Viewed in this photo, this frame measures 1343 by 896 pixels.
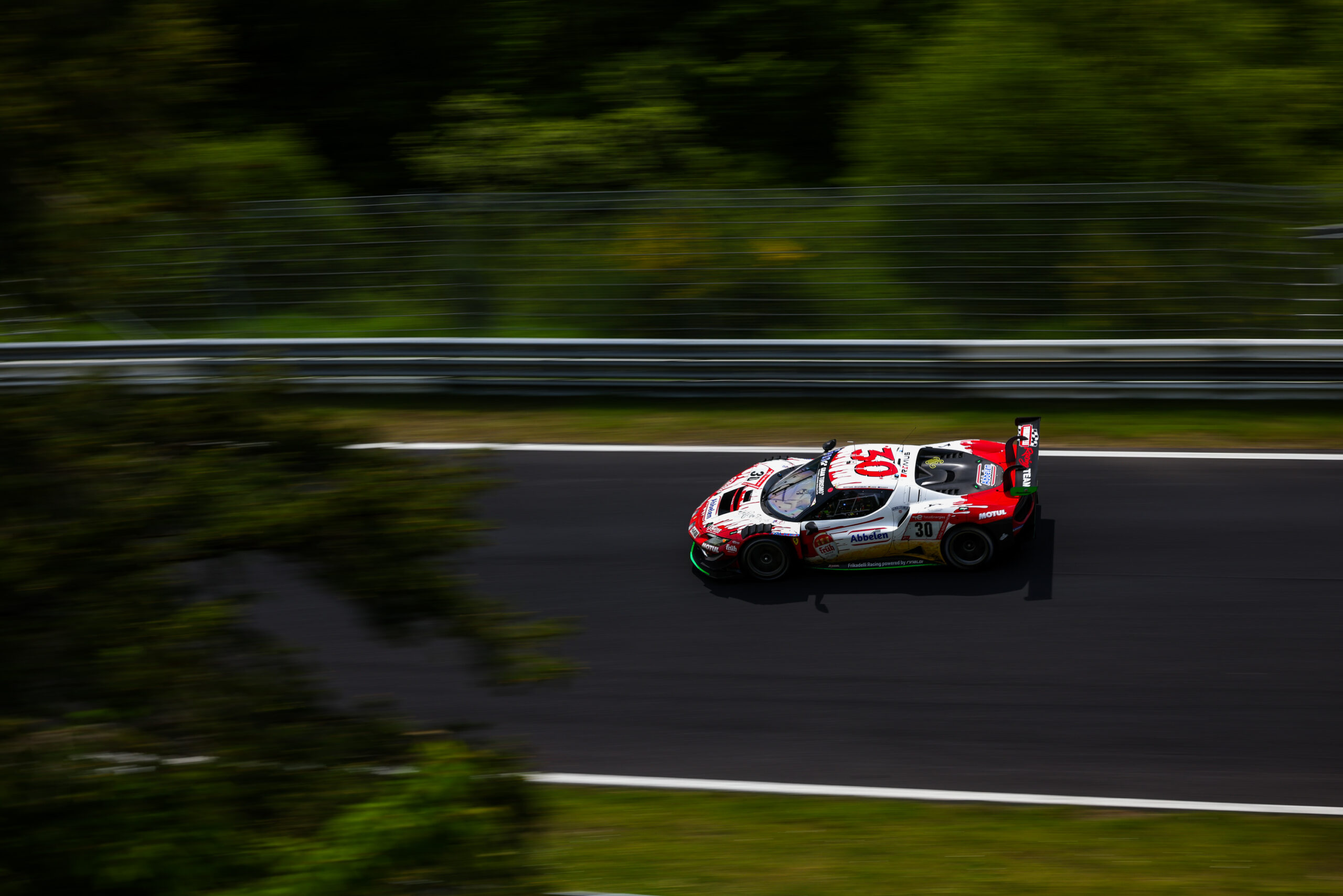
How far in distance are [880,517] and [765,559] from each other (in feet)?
3.10

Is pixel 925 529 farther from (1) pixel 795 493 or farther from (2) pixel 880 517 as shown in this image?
(1) pixel 795 493

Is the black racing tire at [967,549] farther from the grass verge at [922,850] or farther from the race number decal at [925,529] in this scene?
the grass verge at [922,850]

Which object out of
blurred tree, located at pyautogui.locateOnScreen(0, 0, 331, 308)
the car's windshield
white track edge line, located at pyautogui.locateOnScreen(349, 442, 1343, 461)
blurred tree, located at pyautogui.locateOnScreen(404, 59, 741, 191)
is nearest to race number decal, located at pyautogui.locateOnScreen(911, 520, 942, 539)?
the car's windshield

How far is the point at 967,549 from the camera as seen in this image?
9430 millimetres

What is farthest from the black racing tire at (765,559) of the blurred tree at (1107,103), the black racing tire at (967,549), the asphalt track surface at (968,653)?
the blurred tree at (1107,103)

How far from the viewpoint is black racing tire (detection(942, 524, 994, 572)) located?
9.34 metres

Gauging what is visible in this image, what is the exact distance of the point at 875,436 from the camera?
11.9 metres

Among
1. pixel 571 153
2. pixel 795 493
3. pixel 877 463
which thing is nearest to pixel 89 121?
pixel 795 493

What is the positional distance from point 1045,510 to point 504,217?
628 cm

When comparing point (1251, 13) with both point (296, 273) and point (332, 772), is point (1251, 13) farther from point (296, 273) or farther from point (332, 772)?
point (332, 772)

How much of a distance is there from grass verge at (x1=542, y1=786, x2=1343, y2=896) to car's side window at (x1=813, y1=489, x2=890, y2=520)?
A: 2.61 metres

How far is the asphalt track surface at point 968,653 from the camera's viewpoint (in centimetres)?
761

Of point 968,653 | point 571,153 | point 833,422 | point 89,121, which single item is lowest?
point 968,653

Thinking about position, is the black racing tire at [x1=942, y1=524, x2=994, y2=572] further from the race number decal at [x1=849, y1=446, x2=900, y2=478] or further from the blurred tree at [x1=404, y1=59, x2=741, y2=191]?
the blurred tree at [x1=404, y1=59, x2=741, y2=191]
